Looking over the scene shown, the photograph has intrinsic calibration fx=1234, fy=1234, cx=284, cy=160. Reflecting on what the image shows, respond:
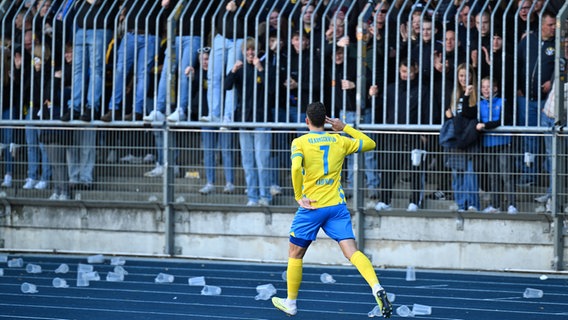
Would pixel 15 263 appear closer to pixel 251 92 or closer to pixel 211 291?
pixel 211 291

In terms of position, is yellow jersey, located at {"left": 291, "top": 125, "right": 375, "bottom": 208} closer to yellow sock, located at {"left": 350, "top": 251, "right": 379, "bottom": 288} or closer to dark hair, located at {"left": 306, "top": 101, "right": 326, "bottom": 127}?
dark hair, located at {"left": 306, "top": 101, "right": 326, "bottom": 127}

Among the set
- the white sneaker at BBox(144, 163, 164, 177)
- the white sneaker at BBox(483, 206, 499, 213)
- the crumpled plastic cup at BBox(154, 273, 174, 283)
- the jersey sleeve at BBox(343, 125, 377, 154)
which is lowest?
the crumpled plastic cup at BBox(154, 273, 174, 283)

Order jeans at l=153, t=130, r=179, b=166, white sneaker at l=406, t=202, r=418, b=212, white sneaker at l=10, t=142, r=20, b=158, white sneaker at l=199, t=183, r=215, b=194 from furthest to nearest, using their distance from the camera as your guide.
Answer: white sneaker at l=10, t=142, r=20, b=158, jeans at l=153, t=130, r=179, b=166, white sneaker at l=199, t=183, r=215, b=194, white sneaker at l=406, t=202, r=418, b=212

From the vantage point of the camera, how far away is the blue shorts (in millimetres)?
10914

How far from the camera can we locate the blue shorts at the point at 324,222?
1091 centimetres

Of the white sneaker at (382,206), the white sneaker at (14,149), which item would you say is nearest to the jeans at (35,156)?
the white sneaker at (14,149)

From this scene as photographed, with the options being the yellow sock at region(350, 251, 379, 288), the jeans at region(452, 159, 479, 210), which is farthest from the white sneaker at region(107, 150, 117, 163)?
the yellow sock at region(350, 251, 379, 288)

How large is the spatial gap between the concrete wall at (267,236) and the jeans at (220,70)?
135cm

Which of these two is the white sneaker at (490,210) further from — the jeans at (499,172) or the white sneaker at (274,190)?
the white sneaker at (274,190)

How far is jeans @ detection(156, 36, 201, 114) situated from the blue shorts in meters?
5.49

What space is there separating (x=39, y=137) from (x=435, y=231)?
5.57 meters

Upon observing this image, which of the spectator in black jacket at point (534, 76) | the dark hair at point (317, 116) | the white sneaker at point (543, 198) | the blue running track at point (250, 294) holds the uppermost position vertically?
the spectator in black jacket at point (534, 76)

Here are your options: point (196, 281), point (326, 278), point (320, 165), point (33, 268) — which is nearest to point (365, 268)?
point (320, 165)

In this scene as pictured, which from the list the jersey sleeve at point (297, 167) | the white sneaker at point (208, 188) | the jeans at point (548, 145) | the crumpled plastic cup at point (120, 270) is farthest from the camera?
the white sneaker at point (208, 188)
